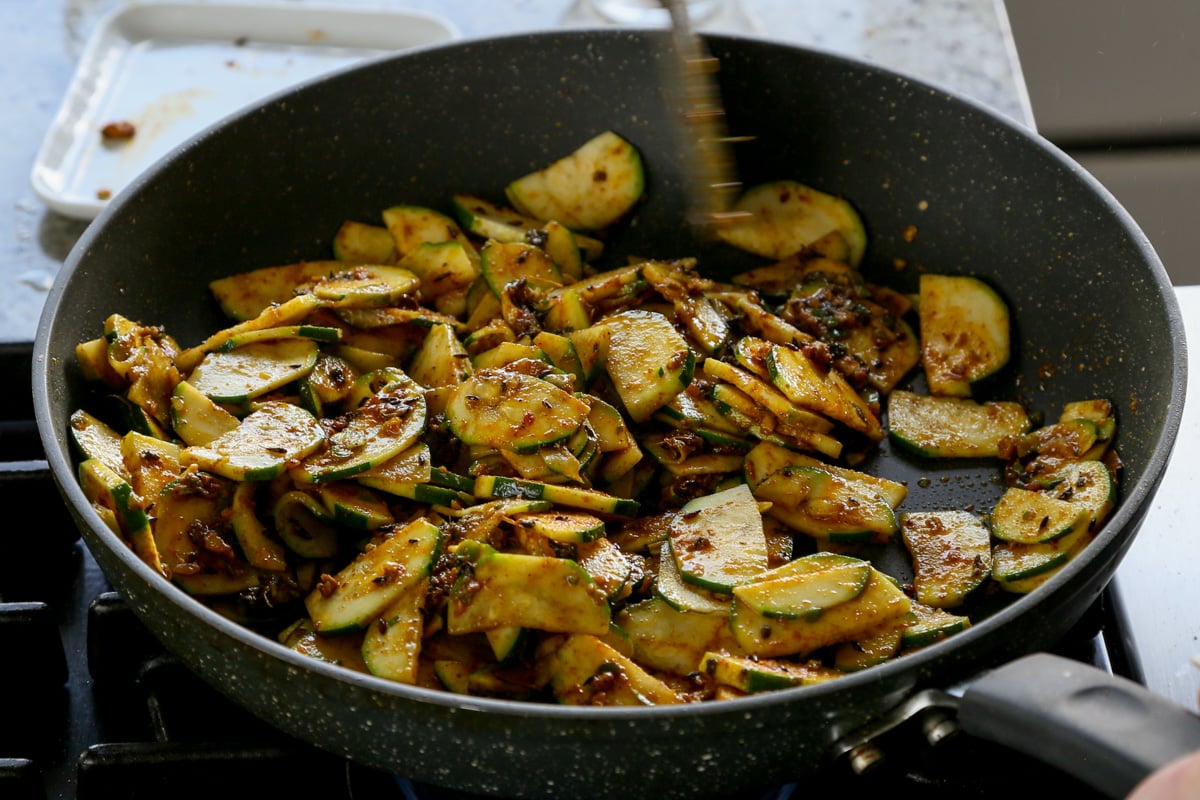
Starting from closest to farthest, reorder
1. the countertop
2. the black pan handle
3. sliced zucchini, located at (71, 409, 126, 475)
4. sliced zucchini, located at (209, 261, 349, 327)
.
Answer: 1. the black pan handle
2. sliced zucchini, located at (71, 409, 126, 475)
3. sliced zucchini, located at (209, 261, 349, 327)
4. the countertop

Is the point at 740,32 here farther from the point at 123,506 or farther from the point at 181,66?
the point at 123,506

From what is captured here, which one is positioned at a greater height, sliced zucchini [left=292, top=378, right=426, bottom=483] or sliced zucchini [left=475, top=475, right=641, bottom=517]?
sliced zucchini [left=292, top=378, right=426, bottom=483]

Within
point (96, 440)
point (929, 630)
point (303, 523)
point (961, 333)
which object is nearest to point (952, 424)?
point (961, 333)

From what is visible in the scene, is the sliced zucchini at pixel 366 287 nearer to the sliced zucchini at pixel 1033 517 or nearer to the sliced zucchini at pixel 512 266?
the sliced zucchini at pixel 512 266

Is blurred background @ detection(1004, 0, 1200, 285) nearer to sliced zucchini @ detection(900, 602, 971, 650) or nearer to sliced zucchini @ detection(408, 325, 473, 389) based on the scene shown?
sliced zucchini @ detection(900, 602, 971, 650)

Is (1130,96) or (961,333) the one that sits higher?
(1130,96)

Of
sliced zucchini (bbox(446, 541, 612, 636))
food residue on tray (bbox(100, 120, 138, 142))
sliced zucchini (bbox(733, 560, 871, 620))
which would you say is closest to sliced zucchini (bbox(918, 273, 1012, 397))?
sliced zucchini (bbox(733, 560, 871, 620))
